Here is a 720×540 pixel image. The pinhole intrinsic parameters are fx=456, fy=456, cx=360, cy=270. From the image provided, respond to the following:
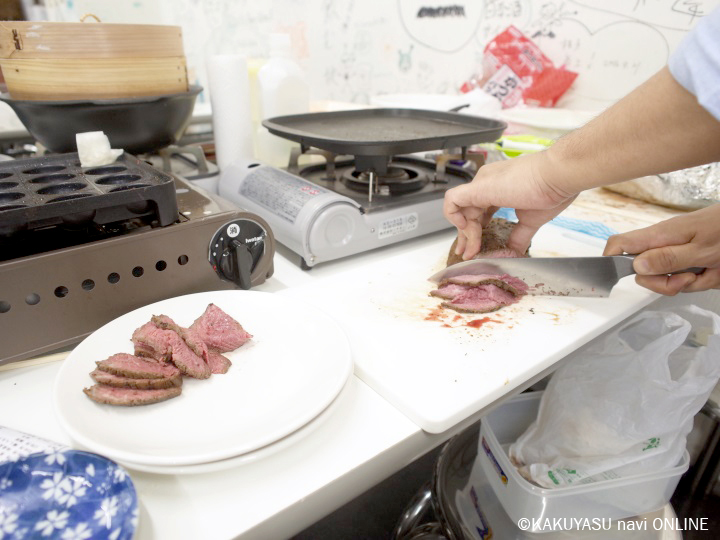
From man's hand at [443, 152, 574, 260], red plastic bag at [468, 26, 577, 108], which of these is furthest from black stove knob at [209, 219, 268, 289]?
red plastic bag at [468, 26, 577, 108]

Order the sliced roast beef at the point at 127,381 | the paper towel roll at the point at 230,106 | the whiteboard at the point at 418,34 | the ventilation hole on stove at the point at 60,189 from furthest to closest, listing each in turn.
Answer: the whiteboard at the point at 418,34
the paper towel roll at the point at 230,106
the ventilation hole on stove at the point at 60,189
the sliced roast beef at the point at 127,381

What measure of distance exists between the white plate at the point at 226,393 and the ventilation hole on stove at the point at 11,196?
0.61ft

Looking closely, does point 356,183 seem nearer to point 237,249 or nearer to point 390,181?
point 390,181

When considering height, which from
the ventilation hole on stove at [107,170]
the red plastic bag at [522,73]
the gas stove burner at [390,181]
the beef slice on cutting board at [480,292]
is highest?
the red plastic bag at [522,73]

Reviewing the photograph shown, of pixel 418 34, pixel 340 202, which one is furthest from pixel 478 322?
pixel 418 34

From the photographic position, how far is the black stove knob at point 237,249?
64 cm

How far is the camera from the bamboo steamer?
0.74 m

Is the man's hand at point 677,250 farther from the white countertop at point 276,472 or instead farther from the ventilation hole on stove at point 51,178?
the ventilation hole on stove at point 51,178

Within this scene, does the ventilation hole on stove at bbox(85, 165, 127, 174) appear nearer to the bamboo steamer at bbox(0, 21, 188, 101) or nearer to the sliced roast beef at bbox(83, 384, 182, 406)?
the bamboo steamer at bbox(0, 21, 188, 101)

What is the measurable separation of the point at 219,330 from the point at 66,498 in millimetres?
219

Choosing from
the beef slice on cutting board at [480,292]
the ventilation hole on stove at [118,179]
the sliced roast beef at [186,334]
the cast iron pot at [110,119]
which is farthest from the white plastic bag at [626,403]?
the cast iron pot at [110,119]

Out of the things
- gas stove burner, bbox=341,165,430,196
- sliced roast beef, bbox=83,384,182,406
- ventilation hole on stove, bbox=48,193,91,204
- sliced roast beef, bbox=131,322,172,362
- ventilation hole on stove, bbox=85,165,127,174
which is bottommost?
sliced roast beef, bbox=83,384,182,406

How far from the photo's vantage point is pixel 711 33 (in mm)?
397

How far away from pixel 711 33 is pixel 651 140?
11 centimetres
